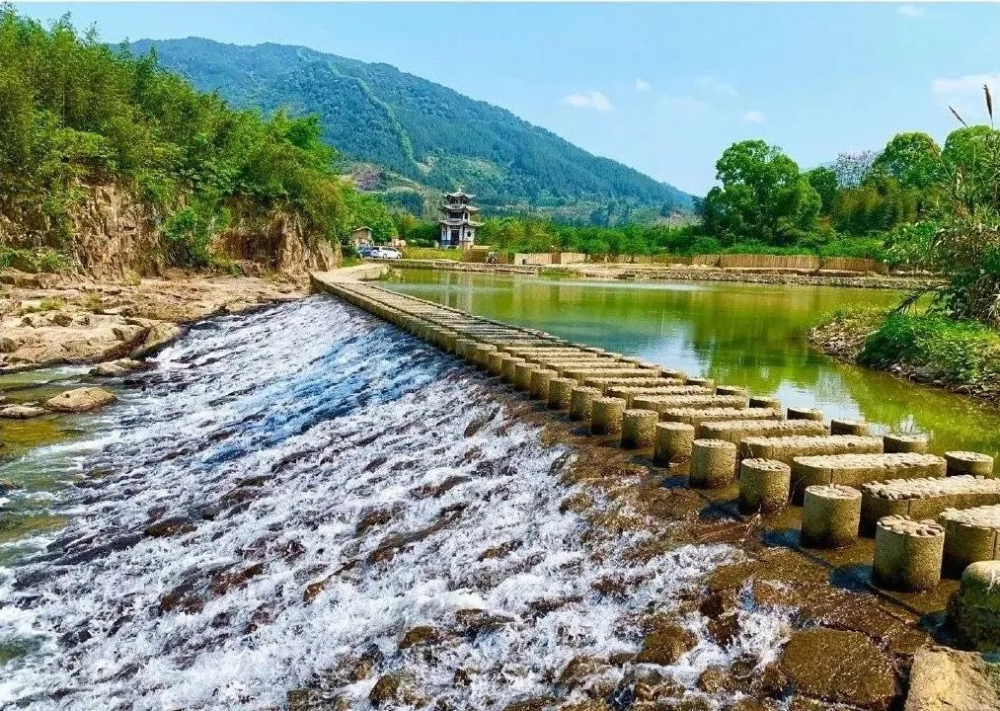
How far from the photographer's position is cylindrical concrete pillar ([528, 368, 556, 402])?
9.18 metres

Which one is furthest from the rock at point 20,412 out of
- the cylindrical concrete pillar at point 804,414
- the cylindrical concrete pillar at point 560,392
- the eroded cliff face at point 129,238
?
the eroded cliff face at point 129,238

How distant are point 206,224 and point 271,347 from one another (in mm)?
15937

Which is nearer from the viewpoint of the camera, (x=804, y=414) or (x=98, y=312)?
(x=804, y=414)

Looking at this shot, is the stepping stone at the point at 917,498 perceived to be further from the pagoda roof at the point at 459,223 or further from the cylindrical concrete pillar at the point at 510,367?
the pagoda roof at the point at 459,223

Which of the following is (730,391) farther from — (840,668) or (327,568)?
(840,668)

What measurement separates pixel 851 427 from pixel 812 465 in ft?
4.67

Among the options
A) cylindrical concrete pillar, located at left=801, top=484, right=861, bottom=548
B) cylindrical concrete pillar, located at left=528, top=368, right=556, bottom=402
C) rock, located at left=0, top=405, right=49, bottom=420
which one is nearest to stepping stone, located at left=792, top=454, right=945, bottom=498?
cylindrical concrete pillar, located at left=801, top=484, right=861, bottom=548

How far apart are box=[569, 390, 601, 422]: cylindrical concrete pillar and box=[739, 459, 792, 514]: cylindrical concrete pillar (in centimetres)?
279

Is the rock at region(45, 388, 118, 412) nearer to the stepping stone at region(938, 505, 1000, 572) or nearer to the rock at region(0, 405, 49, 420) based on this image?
the rock at region(0, 405, 49, 420)

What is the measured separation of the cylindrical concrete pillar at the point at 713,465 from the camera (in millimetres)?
5656

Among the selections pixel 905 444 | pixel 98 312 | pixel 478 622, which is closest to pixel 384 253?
pixel 98 312

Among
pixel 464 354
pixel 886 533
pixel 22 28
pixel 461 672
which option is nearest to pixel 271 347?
pixel 464 354

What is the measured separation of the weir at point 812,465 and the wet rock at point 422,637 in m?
2.11

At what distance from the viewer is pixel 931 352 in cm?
1458
